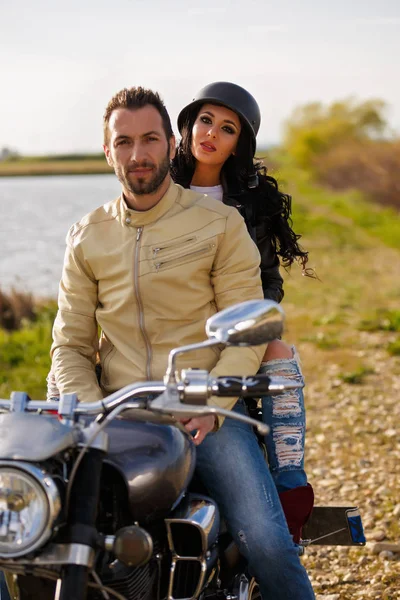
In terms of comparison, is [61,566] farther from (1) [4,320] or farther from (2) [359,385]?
(1) [4,320]

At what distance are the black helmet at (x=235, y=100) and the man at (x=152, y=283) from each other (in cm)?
102

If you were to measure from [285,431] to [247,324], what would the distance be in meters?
1.41

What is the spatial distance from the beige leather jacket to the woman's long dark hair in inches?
35.2

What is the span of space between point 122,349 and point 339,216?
2470 cm

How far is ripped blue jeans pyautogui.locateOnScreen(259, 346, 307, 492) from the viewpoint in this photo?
321cm

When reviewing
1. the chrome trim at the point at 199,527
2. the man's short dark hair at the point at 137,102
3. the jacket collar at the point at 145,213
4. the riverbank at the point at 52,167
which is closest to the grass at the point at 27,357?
the jacket collar at the point at 145,213

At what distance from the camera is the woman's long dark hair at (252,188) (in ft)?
13.1

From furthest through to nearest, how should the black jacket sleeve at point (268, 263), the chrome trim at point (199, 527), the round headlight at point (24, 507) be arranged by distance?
the black jacket sleeve at point (268, 263), the chrome trim at point (199, 527), the round headlight at point (24, 507)

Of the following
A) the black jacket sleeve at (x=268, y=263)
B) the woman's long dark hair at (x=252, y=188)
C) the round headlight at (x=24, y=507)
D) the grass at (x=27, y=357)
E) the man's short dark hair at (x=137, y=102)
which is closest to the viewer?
the round headlight at (x=24, y=507)

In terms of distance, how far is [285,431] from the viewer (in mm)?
3273

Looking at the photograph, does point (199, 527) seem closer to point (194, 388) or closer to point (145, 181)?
point (194, 388)

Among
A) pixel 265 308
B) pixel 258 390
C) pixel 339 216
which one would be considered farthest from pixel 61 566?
pixel 339 216

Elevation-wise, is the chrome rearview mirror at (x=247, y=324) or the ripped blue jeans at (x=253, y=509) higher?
the chrome rearview mirror at (x=247, y=324)

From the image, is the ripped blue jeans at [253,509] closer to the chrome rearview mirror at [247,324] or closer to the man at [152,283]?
the man at [152,283]
